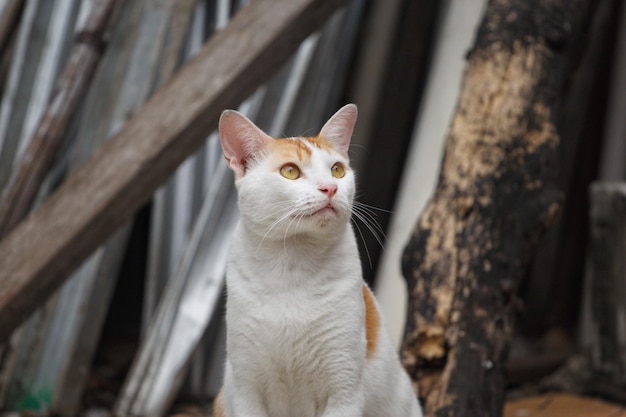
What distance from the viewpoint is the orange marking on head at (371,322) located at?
2.27 metres

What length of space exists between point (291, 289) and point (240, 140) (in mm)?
414

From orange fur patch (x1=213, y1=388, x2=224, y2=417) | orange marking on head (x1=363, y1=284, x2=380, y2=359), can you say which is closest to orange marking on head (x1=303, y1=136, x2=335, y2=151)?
orange marking on head (x1=363, y1=284, x2=380, y2=359)

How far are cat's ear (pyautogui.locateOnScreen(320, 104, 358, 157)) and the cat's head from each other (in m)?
0.04

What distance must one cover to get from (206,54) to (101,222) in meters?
0.74

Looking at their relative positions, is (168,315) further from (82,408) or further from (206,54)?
(206,54)

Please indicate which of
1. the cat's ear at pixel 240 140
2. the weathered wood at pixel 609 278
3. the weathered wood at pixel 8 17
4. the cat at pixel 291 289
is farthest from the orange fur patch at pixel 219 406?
the weathered wood at pixel 609 278

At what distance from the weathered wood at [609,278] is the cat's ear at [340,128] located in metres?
2.53

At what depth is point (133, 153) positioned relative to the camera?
116 inches

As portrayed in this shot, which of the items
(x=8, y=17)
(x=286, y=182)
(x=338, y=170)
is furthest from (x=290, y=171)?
(x=8, y=17)

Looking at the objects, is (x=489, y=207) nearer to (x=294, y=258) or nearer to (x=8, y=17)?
(x=294, y=258)

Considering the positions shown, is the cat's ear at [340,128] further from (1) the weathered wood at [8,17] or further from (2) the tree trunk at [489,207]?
(1) the weathered wood at [8,17]

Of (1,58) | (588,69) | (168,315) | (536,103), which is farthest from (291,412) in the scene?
(588,69)

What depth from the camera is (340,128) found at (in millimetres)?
2268

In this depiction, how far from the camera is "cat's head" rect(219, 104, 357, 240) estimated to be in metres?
2.03
